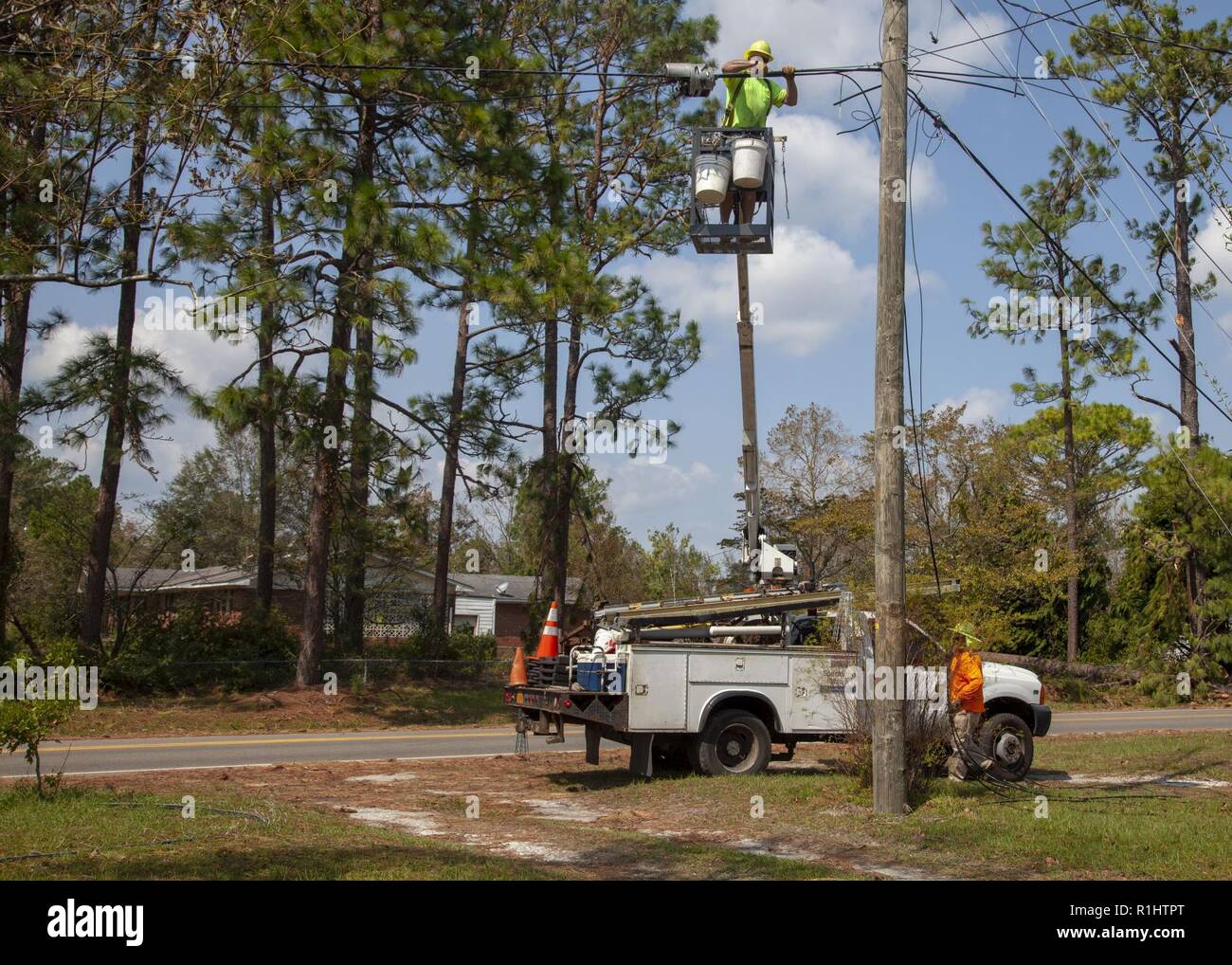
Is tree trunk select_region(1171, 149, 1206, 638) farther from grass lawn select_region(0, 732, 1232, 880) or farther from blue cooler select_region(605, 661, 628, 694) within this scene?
blue cooler select_region(605, 661, 628, 694)

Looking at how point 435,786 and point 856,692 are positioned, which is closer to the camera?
point 856,692

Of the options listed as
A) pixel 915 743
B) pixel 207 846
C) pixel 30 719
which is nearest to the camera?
pixel 207 846

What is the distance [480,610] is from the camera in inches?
2116

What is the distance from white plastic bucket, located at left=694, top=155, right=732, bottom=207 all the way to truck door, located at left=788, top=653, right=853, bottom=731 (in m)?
5.17

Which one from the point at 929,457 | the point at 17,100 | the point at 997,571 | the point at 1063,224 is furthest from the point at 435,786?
the point at 1063,224

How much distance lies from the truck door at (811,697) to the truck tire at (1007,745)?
5.25 feet

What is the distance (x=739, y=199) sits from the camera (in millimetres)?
12336

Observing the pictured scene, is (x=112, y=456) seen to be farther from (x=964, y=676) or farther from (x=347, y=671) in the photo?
A: (x=964, y=676)

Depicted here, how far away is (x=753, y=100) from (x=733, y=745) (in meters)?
7.13

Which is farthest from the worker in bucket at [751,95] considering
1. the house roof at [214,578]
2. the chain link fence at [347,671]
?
the house roof at [214,578]

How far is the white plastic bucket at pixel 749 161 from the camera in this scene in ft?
38.7

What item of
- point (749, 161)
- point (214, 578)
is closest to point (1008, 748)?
point (749, 161)
